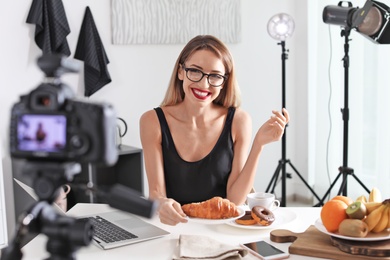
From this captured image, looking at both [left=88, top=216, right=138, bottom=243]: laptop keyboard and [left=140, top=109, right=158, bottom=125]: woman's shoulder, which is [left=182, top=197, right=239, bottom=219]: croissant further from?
[left=140, top=109, right=158, bottom=125]: woman's shoulder

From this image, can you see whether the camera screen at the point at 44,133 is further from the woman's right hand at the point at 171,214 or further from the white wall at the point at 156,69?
the white wall at the point at 156,69

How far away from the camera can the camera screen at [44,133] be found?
0.70 m

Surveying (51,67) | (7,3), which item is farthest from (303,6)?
(51,67)

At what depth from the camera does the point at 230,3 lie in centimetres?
396

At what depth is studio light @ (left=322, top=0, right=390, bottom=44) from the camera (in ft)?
7.79

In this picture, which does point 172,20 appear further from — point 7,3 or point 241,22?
point 7,3

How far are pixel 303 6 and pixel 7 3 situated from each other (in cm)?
234

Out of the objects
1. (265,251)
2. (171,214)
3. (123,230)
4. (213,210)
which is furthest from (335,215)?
(123,230)

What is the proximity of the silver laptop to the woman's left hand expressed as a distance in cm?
57

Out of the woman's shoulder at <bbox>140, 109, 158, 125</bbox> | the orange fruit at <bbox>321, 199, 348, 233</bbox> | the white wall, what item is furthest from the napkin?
the white wall

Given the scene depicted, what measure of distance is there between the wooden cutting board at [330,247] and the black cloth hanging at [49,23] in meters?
2.18

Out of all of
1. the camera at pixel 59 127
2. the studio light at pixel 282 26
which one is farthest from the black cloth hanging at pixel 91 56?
the camera at pixel 59 127

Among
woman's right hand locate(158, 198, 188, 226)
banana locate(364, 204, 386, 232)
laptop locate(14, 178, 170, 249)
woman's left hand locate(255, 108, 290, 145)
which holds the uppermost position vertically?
woman's left hand locate(255, 108, 290, 145)

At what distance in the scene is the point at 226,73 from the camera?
6.74 feet
